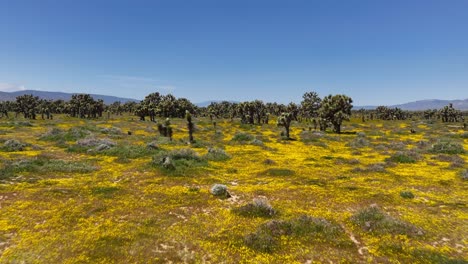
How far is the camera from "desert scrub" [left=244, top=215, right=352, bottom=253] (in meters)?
13.2

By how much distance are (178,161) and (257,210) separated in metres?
13.3

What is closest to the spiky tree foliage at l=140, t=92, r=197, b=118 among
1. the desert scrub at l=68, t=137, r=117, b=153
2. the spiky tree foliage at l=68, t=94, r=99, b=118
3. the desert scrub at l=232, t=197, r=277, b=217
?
the spiky tree foliage at l=68, t=94, r=99, b=118

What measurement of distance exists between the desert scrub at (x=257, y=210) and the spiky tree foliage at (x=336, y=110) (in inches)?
2268

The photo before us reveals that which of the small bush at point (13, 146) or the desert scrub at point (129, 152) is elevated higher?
the small bush at point (13, 146)

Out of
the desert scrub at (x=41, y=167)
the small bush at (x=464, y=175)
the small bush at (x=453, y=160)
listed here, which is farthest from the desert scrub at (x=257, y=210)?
the small bush at (x=453, y=160)

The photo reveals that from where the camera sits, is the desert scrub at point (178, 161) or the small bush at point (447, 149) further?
the small bush at point (447, 149)

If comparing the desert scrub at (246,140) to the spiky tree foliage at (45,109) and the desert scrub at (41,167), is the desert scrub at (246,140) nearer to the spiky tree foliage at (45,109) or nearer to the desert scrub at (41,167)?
the desert scrub at (41,167)

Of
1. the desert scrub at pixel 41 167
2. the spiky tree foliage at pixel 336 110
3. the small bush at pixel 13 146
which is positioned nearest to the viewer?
the desert scrub at pixel 41 167

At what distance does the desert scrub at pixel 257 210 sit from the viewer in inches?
653

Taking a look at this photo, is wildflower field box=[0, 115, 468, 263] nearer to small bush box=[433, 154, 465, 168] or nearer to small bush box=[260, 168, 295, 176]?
small bush box=[260, 168, 295, 176]

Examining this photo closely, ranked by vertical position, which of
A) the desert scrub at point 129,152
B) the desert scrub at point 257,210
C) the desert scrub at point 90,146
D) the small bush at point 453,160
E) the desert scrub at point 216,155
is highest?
the desert scrub at point 90,146

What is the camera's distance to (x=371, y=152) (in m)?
40.9

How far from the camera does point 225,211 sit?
1703cm

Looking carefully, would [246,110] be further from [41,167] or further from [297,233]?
[297,233]
